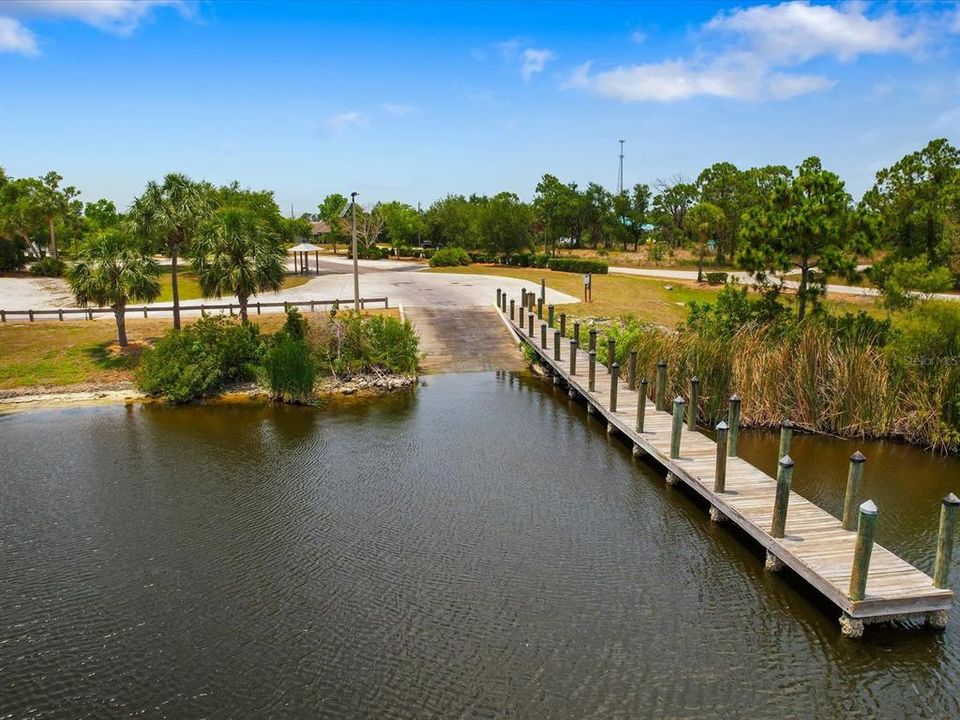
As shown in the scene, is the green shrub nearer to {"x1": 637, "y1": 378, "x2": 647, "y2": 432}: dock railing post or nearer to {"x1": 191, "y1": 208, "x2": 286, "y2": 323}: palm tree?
{"x1": 191, "y1": 208, "x2": 286, "y2": 323}: palm tree

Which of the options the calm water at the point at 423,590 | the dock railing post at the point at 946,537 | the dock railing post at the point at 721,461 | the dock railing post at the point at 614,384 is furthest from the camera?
the dock railing post at the point at 614,384

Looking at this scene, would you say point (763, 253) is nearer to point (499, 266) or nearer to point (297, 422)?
point (297, 422)

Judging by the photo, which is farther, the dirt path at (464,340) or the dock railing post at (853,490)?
the dirt path at (464,340)

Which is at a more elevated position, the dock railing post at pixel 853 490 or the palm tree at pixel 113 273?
the palm tree at pixel 113 273

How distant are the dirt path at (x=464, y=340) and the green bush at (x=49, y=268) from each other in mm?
32529

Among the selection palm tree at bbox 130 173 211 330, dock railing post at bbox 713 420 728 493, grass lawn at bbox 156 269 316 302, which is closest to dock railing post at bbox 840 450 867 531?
dock railing post at bbox 713 420 728 493

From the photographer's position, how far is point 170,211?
90.4 feet

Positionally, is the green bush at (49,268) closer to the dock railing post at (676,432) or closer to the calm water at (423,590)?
the calm water at (423,590)

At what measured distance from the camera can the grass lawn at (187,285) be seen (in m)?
42.4

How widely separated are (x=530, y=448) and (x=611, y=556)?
655 centimetres

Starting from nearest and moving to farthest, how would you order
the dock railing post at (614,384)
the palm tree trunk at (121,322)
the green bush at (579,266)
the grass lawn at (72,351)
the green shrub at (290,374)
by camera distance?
the dock railing post at (614,384) < the green shrub at (290,374) < the grass lawn at (72,351) < the palm tree trunk at (121,322) < the green bush at (579,266)

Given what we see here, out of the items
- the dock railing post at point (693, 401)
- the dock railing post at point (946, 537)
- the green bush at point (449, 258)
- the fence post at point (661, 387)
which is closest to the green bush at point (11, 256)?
the green bush at point (449, 258)

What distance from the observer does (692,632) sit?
11109mm

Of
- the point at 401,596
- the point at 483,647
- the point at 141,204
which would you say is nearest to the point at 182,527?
the point at 401,596
